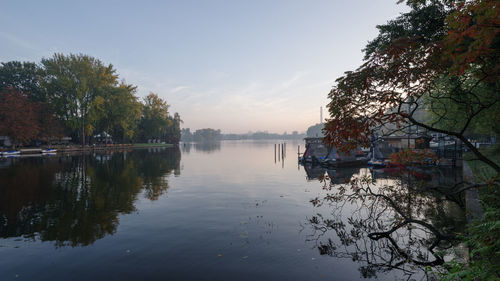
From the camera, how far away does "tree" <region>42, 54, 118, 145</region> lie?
58.5m

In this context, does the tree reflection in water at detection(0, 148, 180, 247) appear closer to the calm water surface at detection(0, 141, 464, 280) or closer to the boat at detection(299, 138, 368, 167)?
the calm water surface at detection(0, 141, 464, 280)

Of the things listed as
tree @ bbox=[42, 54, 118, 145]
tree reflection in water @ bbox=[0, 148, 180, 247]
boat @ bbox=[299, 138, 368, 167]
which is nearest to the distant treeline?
tree @ bbox=[42, 54, 118, 145]

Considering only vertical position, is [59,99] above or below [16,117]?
above

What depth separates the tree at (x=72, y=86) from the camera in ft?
192

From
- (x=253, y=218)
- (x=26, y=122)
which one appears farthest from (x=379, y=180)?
(x=26, y=122)

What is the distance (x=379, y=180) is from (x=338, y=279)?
17.5 m

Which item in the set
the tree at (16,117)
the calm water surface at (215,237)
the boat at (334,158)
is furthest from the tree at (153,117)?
the calm water surface at (215,237)

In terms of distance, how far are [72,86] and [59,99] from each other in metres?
4.21

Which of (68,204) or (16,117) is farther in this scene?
(16,117)

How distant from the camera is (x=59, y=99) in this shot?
59.6 m

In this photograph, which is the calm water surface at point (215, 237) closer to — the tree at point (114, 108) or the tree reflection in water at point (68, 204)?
the tree reflection in water at point (68, 204)

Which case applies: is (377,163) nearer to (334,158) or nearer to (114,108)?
(334,158)

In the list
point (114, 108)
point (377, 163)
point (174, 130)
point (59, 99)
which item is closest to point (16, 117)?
point (59, 99)

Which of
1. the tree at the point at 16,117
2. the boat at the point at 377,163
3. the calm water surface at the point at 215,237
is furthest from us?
the tree at the point at 16,117
